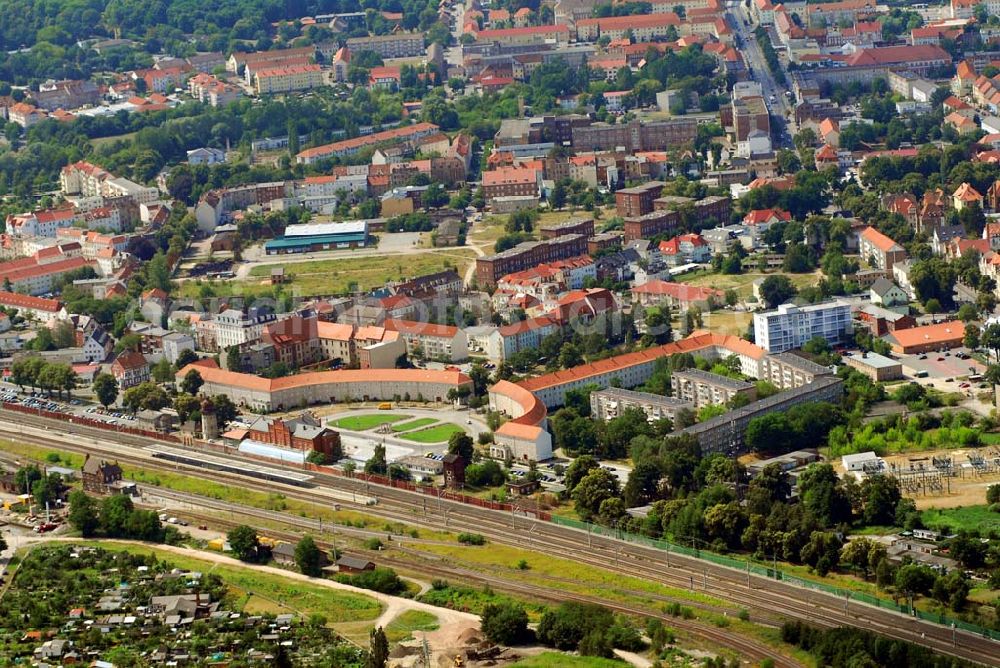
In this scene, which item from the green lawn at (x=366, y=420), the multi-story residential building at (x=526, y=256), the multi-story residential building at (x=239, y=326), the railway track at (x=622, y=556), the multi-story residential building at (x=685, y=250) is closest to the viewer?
the railway track at (x=622, y=556)

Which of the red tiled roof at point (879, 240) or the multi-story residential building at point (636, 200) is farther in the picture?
the multi-story residential building at point (636, 200)

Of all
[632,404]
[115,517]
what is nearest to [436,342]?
[632,404]

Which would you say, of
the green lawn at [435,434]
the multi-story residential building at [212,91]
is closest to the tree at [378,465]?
the green lawn at [435,434]

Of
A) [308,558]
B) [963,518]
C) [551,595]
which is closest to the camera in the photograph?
[551,595]

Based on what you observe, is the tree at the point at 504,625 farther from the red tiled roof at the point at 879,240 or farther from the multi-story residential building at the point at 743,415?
the red tiled roof at the point at 879,240

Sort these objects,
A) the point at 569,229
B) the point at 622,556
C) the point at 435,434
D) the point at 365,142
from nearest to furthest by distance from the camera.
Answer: the point at 622,556 → the point at 435,434 → the point at 569,229 → the point at 365,142

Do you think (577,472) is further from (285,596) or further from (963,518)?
(963,518)

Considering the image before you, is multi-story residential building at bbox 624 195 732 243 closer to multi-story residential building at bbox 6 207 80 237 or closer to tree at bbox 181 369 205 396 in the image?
tree at bbox 181 369 205 396

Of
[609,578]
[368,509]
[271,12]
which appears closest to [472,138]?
[271,12]
